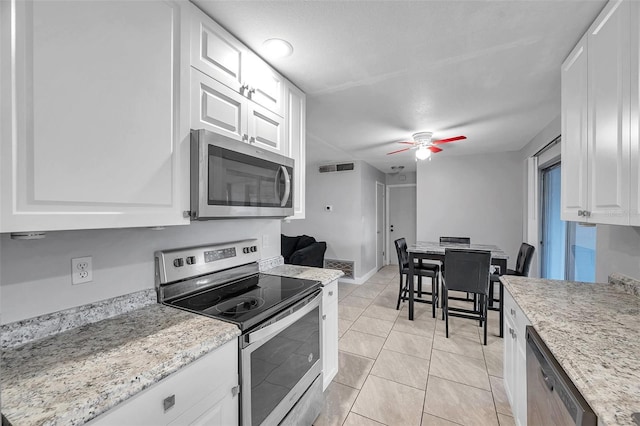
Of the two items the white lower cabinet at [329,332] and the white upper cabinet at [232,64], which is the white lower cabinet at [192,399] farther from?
the white upper cabinet at [232,64]

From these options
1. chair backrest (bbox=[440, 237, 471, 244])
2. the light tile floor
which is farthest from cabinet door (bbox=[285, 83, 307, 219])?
chair backrest (bbox=[440, 237, 471, 244])

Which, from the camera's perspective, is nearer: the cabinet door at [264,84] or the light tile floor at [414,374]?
the cabinet door at [264,84]

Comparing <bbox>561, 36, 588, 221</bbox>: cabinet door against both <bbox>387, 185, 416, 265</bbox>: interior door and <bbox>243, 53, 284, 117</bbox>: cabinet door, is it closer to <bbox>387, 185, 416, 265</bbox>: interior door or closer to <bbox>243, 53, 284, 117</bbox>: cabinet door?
<bbox>243, 53, 284, 117</bbox>: cabinet door

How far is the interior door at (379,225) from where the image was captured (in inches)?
233

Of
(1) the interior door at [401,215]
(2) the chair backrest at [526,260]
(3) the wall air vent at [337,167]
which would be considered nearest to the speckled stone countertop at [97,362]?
(2) the chair backrest at [526,260]

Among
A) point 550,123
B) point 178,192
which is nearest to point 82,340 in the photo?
point 178,192

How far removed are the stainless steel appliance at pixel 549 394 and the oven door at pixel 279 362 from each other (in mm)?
1093

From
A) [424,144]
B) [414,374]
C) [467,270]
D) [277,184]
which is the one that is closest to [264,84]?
[277,184]

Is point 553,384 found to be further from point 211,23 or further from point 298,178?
point 211,23

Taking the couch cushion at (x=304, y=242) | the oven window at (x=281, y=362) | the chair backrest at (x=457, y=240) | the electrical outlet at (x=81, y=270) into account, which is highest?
the electrical outlet at (x=81, y=270)

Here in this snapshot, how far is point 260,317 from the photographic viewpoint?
1243mm

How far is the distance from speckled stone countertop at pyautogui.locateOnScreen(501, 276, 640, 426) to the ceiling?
57.0 inches

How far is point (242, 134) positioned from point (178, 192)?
527 mm

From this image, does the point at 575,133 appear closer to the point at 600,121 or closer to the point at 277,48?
the point at 600,121
